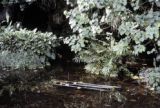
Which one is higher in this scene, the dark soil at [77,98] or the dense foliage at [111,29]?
the dense foliage at [111,29]

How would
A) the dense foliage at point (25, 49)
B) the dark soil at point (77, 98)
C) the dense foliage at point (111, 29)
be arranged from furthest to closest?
the dense foliage at point (25, 49)
the dense foliage at point (111, 29)
the dark soil at point (77, 98)

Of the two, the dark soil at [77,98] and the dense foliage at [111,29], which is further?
the dense foliage at [111,29]

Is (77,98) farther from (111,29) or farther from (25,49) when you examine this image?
(111,29)

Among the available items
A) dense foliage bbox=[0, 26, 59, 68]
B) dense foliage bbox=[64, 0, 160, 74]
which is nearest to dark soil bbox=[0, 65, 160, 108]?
dense foliage bbox=[64, 0, 160, 74]

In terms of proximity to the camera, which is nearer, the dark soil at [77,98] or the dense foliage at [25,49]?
the dark soil at [77,98]

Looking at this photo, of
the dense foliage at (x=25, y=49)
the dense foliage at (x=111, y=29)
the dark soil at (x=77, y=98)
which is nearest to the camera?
the dark soil at (x=77, y=98)

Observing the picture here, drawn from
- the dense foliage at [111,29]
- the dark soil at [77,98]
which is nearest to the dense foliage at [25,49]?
the dense foliage at [111,29]

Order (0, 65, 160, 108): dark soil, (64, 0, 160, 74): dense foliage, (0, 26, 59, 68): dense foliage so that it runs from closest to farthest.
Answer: (0, 65, 160, 108): dark soil < (64, 0, 160, 74): dense foliage < (0, 26, 59, 68): dense foliage

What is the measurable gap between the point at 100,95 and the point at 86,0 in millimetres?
2644

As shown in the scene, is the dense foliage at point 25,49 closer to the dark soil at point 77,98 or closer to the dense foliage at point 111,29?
the dense foliage at point 111,29

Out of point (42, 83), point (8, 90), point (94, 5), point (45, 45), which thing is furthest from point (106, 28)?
point (8, 90)

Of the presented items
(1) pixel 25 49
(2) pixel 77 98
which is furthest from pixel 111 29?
(2) pixel 77 98

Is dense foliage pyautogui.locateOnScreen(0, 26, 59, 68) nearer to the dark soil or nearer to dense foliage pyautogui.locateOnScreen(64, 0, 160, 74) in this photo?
dense foliage pyautogui.locateOnScreen(64, 0, 160, 74)

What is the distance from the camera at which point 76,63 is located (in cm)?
1116
